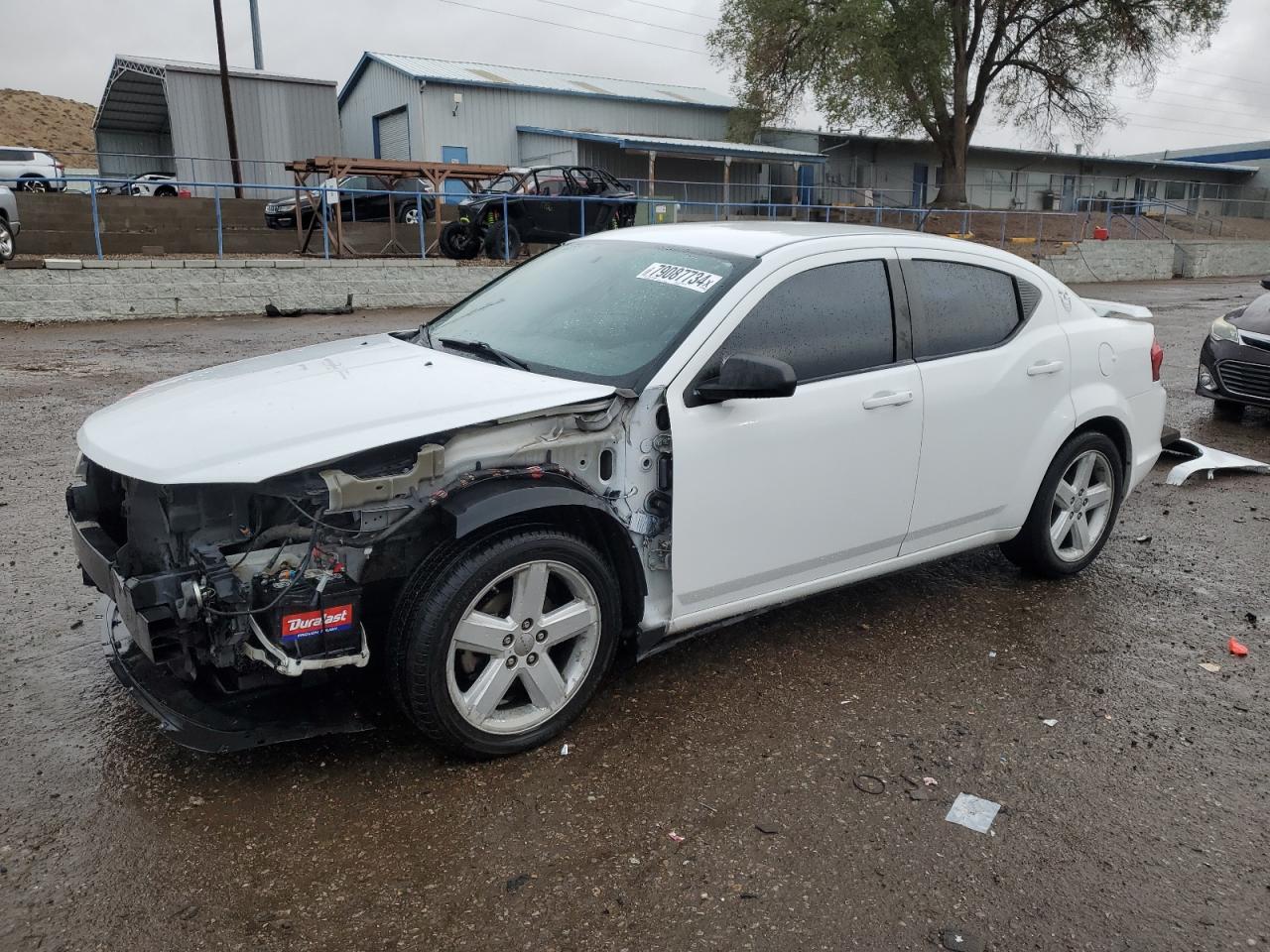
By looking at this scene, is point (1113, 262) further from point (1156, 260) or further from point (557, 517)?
point (557, 517)

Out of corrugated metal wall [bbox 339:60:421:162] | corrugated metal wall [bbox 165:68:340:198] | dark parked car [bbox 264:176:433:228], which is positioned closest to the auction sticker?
dark parked car [bbox 264:176:433:228]

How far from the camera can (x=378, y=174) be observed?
18.9 metres

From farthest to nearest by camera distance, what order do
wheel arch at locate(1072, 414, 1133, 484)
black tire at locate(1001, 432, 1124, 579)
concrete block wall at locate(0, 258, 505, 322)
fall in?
1. concrete block wall at locate(0, 258, 505, 322)
2. wheel arch at locate(1072, 414, 1133, 484)
3. black tire at locate(1001, 432, 1124, 579)

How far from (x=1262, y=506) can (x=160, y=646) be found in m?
6.23

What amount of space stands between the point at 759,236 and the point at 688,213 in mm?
27251

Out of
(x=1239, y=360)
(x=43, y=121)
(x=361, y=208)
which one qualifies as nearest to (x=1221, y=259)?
(x=361, y=208)

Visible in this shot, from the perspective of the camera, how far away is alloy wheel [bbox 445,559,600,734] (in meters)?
2.93

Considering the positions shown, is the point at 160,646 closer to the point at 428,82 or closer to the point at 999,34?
the point at 428,82

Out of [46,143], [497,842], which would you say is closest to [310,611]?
[497,842]

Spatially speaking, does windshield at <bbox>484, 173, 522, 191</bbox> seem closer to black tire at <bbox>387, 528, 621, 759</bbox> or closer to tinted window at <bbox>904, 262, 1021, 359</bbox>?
tinted window at <bbox>904, 262, 1021, 359</bbox>

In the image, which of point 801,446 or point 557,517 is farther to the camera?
point 801,446

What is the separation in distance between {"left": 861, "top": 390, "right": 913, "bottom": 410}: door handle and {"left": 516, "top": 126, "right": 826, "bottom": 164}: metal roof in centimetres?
3107

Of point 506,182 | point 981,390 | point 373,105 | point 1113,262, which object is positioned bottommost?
point 1113,262

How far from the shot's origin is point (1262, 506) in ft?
19.9
